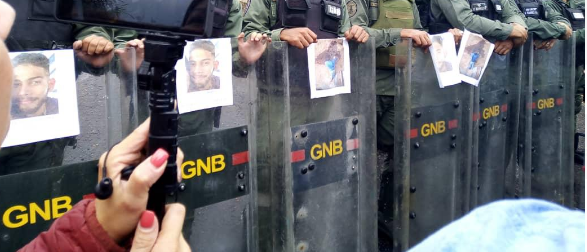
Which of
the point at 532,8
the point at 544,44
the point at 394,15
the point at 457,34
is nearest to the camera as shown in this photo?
the point at 457,34

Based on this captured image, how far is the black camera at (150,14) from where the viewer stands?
1.46m

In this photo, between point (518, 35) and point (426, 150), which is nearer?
point (426, 150)

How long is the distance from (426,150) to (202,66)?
1609 mm

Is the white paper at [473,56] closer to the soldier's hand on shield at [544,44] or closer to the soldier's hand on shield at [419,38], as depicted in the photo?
the soldier's hand on shield at [419,38]

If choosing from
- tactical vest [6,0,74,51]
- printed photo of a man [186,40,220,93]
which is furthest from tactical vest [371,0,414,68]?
tactical vest [6,0,74,51]

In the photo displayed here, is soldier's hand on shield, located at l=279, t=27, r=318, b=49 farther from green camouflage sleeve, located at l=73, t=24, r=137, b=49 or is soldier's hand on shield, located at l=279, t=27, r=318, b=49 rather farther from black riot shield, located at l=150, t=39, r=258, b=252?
green camouflage sleeve, located at l=73, t=24, r=137, b=49

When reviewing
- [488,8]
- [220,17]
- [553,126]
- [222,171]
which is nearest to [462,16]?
[488,8]

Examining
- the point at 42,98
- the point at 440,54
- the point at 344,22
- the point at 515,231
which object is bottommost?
the point at 515,231

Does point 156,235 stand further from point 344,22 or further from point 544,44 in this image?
point 544,44

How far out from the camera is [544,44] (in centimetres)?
481

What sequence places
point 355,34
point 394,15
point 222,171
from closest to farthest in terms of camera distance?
point 222,171
point 355,34
point 394,15

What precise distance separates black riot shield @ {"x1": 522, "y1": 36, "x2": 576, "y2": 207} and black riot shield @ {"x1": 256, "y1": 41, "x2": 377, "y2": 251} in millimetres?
1878

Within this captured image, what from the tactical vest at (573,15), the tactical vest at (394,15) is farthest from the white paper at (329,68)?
the tactical vest at (573,15)

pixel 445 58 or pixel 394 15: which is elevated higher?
pixel 394 15
